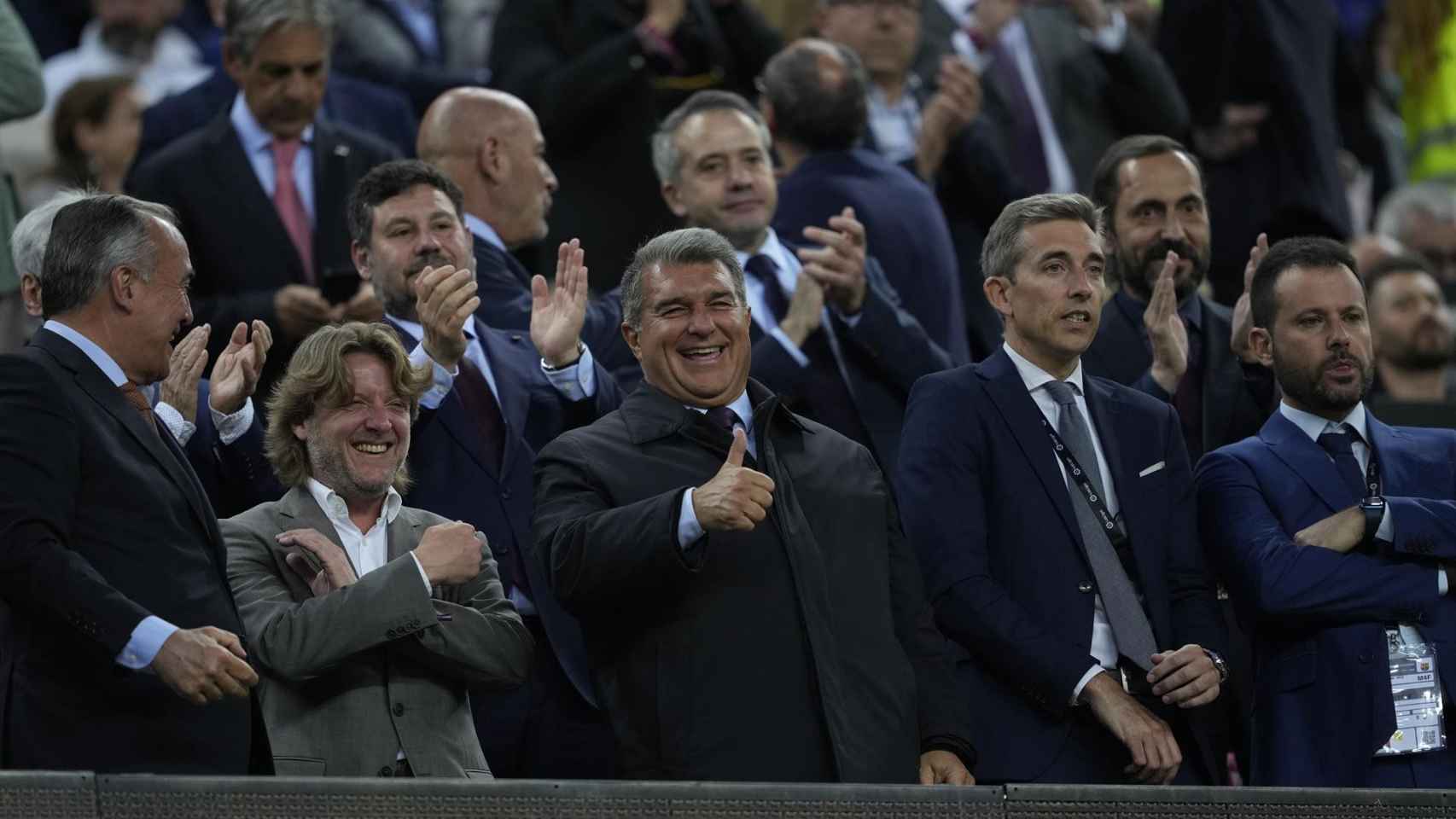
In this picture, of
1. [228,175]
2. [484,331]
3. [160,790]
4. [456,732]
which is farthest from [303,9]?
[160,790]

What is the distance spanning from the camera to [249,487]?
5.52 metres

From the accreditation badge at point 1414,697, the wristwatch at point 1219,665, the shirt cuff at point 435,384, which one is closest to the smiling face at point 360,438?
the shirt cuff at point 435,384

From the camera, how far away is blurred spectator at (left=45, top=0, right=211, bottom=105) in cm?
914

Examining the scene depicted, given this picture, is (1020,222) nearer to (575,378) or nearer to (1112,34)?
(575,378)

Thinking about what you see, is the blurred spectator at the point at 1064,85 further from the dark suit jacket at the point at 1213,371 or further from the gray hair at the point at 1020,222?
the gray hair at the point at 1020,222

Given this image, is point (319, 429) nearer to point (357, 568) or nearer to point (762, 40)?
point (357, 568)

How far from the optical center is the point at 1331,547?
5.21 meters

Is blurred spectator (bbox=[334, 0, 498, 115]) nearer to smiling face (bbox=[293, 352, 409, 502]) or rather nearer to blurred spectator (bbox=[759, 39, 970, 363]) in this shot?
blurred spectator (bbox=[759, 39, 970, 363])

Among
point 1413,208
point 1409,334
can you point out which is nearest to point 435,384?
point 1409,334

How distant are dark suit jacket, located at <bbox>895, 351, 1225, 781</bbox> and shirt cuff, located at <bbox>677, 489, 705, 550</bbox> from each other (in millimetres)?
729

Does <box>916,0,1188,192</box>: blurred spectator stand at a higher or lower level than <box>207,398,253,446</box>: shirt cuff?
higher

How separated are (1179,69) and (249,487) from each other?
512cm

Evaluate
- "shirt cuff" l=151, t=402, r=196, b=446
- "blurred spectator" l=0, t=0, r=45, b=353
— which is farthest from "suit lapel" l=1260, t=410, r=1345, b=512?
"blurred spectator" l=0, t=0, r=45, b=353

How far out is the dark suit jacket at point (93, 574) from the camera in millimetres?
4289
